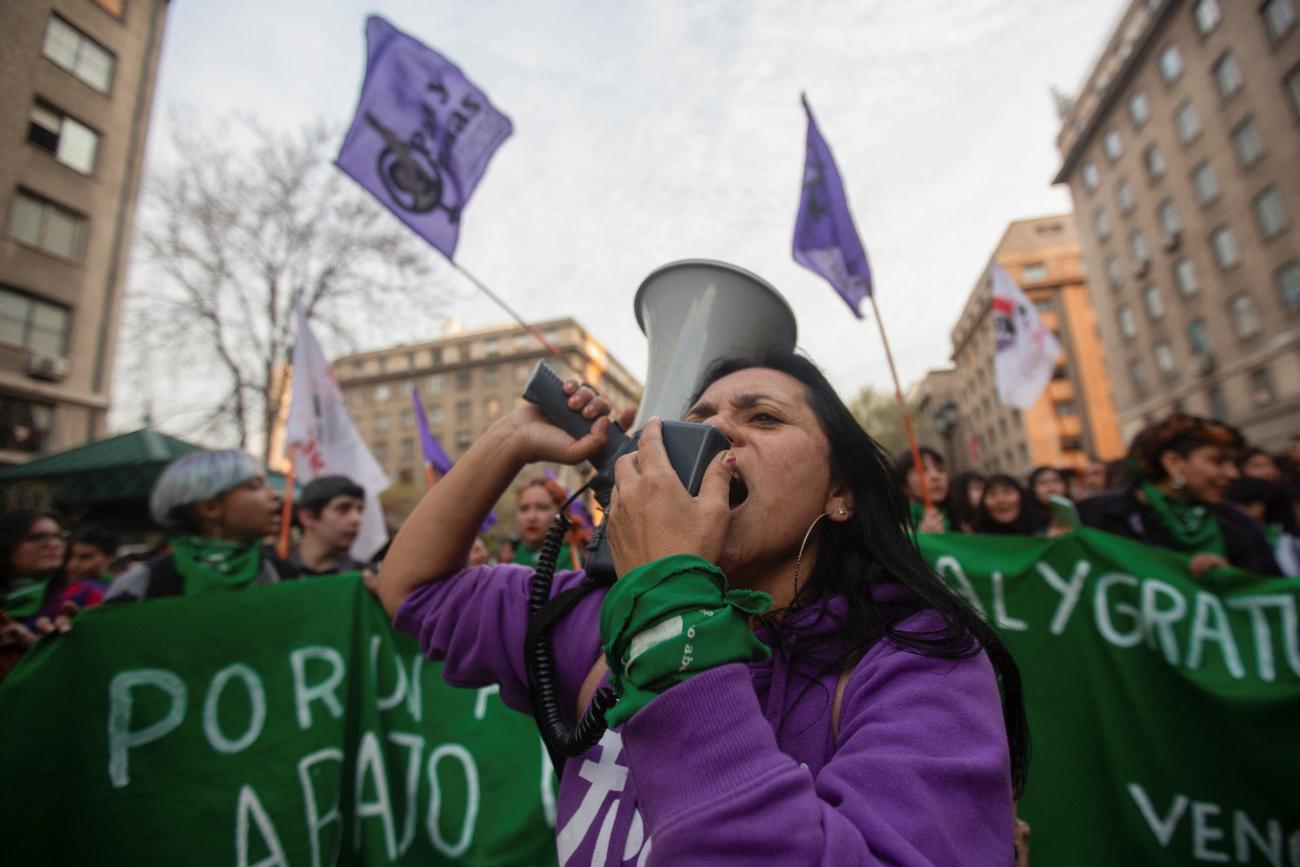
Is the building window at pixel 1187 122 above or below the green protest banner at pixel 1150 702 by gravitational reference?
above

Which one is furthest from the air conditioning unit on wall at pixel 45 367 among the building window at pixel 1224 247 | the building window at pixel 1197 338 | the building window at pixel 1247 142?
the building window at pixel 1197 338

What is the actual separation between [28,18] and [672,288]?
66.1 feet

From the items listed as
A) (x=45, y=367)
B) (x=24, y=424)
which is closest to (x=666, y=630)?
(x=45, y=367)

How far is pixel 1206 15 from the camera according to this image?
20.4m

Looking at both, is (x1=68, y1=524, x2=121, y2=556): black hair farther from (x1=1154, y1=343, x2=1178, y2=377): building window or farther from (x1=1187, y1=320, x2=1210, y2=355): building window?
(x1=1154, y1=343, x2=1178, y2=377): building window

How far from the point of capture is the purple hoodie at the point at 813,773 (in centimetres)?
65

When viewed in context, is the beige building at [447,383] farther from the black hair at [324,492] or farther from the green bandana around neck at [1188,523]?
the green bandana around neck at [1188,523]

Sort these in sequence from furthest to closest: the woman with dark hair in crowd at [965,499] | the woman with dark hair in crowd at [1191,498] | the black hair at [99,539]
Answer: the black hair at [99,539] < the woman with dark hair in crowd at [965,499] < the woman with dark hair in crowd at [1191,498]

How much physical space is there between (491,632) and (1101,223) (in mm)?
34217

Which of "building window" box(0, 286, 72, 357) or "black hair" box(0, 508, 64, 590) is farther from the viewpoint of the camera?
"building window" box(0, 286, 72, 357)

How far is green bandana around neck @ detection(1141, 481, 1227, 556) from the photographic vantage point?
309 centimetres

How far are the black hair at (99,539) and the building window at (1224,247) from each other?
88.9 feet

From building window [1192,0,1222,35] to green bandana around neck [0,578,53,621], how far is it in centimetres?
2914

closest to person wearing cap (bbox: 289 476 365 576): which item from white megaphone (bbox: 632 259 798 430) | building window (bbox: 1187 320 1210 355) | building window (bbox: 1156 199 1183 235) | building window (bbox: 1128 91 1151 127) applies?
white megaphone (bbox: 632 259 798 430)
